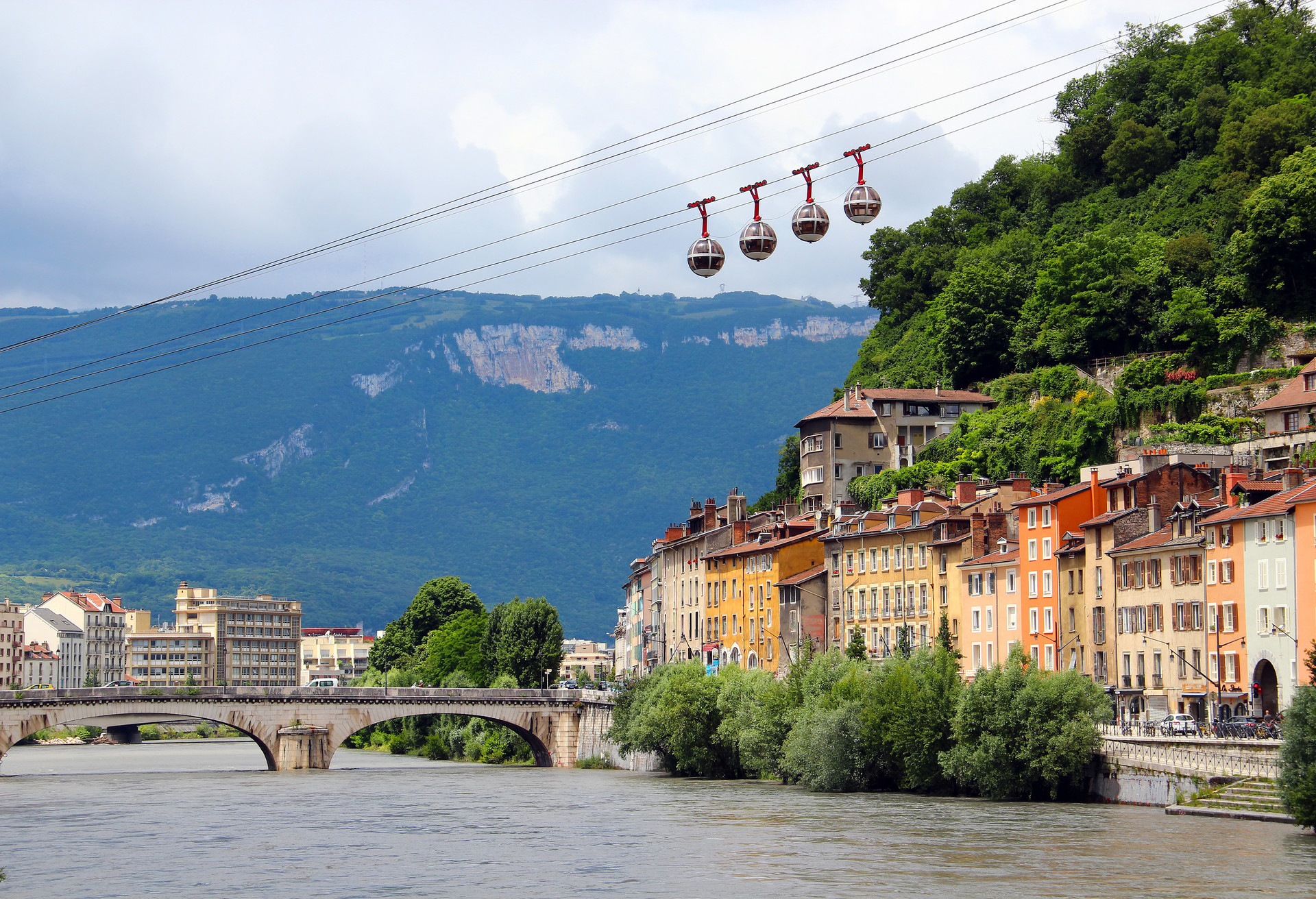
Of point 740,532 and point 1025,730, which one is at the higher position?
point 740,532

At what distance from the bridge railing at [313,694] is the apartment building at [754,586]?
328 inches

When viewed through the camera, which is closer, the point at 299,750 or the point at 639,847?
the point at 639,847

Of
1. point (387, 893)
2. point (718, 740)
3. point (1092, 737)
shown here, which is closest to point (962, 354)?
point (718, 740)

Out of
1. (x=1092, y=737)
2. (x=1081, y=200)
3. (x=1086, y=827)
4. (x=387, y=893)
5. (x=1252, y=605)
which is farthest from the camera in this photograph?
(x=1081, y=200)

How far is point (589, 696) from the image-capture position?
11119 cm

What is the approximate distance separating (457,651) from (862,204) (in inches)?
4759

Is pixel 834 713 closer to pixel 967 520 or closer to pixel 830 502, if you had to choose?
pixel 967 520

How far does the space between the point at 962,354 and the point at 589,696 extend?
3411 cm

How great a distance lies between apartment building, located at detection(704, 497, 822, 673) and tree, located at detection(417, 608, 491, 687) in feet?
133

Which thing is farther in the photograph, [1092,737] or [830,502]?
[830,502]

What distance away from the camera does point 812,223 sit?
3406 centimetres

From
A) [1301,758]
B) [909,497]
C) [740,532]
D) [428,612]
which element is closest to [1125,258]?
[909,497]

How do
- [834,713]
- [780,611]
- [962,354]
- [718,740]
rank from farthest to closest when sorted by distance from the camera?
[962,354]
[780,611]
[718,740]
[834,713]

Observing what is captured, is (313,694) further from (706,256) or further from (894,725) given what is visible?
(706,256)
